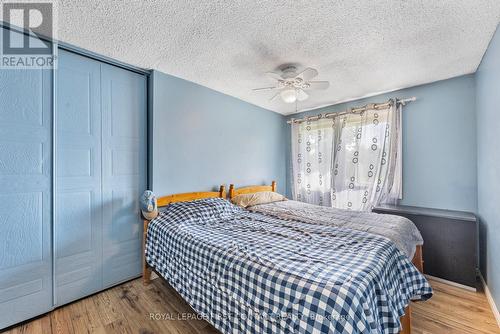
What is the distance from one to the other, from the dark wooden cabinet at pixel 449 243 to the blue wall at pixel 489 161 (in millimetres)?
117

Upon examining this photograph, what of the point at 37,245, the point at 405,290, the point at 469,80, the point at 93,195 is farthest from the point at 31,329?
the point at 469,80

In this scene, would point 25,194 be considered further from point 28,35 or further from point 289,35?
point 289,35

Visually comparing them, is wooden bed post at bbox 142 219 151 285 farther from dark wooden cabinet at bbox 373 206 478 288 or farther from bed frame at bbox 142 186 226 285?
dark wooden cabinet at bbox 373 206 478 288

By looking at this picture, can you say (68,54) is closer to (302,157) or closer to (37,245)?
(37,245)

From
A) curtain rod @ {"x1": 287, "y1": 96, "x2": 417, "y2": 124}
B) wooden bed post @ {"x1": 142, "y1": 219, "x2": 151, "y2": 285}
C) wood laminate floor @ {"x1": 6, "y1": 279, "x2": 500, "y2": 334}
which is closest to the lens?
wood laminate floor @ {"x1": 6, "y1": 279, "x2": 500, "y2": 334}

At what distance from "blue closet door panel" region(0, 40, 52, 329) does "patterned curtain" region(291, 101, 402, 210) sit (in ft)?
11.6

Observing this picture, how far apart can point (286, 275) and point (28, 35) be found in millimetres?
2862

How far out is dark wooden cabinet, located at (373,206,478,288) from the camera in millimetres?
2287

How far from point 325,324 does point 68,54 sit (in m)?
2.95

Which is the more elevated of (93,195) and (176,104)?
(176,104)

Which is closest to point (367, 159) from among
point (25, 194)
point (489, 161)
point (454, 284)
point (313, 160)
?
point (313, 160)

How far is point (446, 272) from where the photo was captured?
7.93 feet

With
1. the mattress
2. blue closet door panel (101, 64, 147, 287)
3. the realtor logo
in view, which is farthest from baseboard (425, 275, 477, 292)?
the realtor logo

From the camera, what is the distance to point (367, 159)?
10.7ft
